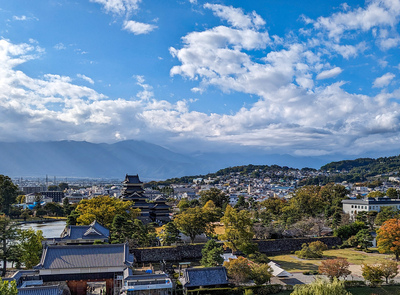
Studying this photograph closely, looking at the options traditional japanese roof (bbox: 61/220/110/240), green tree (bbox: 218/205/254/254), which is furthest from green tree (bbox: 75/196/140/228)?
green tree (bbox: 218/205/254/254)

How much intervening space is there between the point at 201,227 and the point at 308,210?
20147 mm

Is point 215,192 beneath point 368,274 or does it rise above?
above

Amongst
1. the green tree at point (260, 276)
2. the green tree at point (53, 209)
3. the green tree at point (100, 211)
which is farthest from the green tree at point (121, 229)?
the green tree at point (53, 209)

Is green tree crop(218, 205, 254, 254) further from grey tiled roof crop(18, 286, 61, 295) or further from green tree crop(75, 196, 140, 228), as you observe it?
grey tiled roof crop(18, 286, 61, 295)

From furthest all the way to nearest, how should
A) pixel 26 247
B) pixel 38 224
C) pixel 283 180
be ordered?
pixel 283 180
pixel 38 224
pixel 26 247

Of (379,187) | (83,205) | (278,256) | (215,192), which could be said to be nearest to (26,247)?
(83,205)

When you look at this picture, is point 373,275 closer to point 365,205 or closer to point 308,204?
point 308,204

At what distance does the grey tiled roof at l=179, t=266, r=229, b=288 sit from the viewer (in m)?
21.9

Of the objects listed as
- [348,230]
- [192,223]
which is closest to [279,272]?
[192,223]

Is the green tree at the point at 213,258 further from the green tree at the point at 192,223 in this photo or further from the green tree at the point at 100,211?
the green tree at the point at 100,211

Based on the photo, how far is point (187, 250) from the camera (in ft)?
108

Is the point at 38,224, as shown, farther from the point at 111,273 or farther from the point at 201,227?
the point at 111,273

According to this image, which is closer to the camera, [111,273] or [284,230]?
[111,273]

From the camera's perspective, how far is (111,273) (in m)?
22.4
